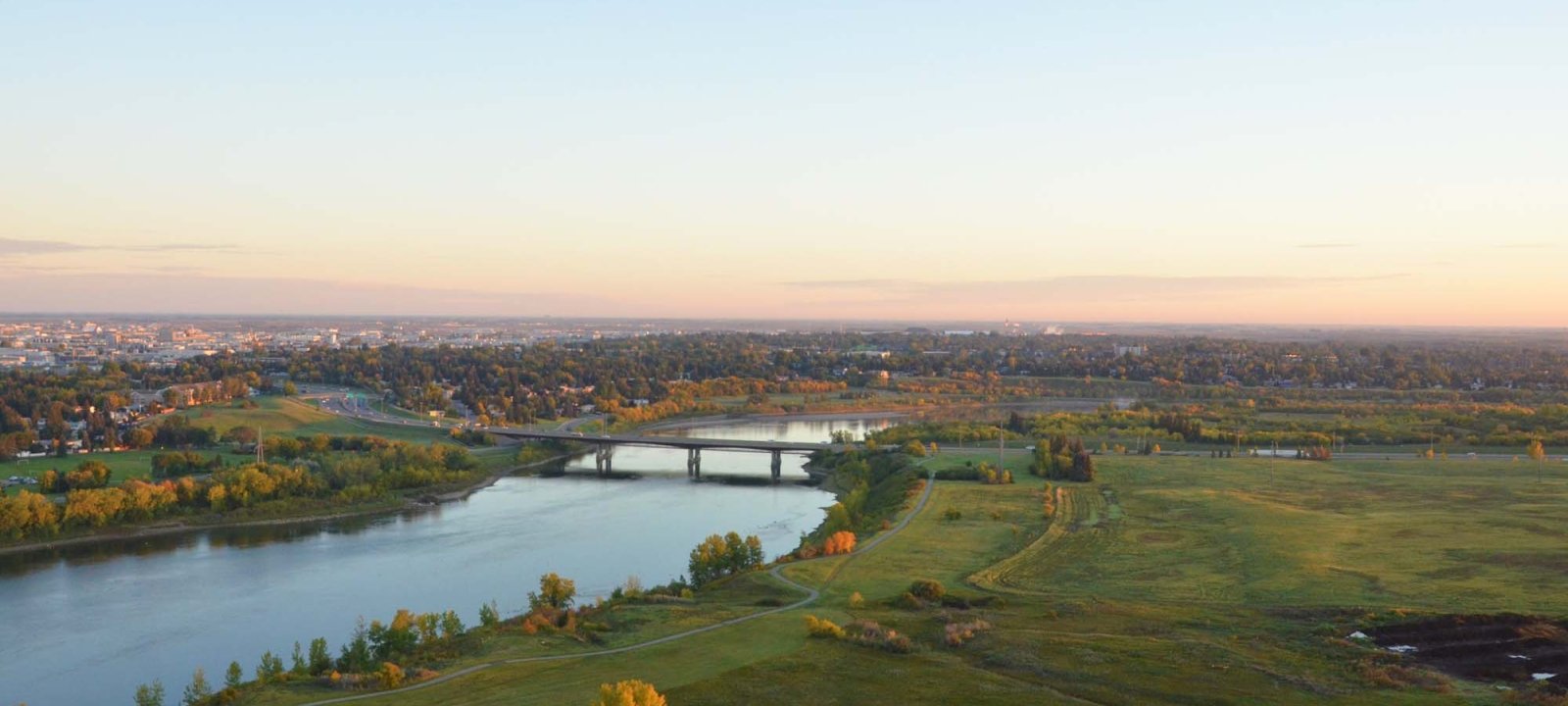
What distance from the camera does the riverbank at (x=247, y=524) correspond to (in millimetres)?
34812

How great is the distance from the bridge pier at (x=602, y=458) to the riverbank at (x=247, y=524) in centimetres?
627

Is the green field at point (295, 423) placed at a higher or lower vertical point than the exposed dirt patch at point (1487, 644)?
lower

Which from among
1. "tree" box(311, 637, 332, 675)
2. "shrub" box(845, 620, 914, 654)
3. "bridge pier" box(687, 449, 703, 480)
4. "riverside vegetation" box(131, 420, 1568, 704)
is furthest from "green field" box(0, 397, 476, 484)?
"shrub" box(845, 620, 914, 654)

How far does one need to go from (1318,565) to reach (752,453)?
41.4 m

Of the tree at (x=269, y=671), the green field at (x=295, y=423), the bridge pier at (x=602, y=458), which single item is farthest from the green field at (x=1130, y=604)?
the green field at (x=295, y=423)

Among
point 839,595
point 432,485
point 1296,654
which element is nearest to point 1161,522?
point 839,595

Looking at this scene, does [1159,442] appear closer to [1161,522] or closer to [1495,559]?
[1161,522]

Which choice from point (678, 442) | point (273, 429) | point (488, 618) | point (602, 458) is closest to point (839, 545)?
point (488, 618)

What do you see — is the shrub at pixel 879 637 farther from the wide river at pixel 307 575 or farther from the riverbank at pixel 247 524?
the riverbank at pixel 247 524

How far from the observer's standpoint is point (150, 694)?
20.5 m

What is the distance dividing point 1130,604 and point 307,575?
71.0 feet

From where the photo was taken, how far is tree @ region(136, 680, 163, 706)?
18.5 meters

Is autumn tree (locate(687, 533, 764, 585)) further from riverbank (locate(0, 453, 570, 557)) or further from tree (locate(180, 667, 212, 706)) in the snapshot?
riverbank (locate(0, 453, 570, 557))

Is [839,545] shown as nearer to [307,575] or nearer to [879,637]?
[879,637]
